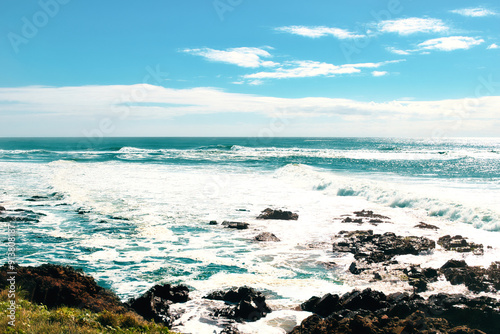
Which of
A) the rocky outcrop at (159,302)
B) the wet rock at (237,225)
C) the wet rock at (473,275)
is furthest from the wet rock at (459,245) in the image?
the rocky outcrop at (159,302)

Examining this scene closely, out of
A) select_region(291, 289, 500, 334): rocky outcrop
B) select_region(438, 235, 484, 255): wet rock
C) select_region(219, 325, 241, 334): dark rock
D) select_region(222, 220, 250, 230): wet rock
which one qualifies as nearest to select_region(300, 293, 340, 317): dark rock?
select_region(291, 289, 500, 334): rocky outcrop

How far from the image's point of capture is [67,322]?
6.44 meters

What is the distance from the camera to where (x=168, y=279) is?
34.8 ft

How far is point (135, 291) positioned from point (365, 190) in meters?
21.8

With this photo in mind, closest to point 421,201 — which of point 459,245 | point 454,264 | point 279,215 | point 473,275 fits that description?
point 459,245

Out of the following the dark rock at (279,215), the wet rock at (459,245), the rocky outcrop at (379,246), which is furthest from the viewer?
the dark rock at (279,215)

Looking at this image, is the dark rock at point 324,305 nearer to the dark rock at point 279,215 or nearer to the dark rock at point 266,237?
the dark rock at point 266,237

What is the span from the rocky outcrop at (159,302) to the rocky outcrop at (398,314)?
9.90ft

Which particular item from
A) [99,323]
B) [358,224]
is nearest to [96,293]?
[99,323]

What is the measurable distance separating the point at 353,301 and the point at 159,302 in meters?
4.62

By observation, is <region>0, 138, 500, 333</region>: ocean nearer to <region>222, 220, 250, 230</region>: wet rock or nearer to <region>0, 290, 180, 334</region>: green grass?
<region>222, 220, 250, 230</region>: wet rock

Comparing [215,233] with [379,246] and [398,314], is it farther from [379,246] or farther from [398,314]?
[398,314]

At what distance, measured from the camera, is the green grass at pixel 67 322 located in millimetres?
6035

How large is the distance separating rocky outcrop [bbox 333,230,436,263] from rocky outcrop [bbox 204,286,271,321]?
5218mm
